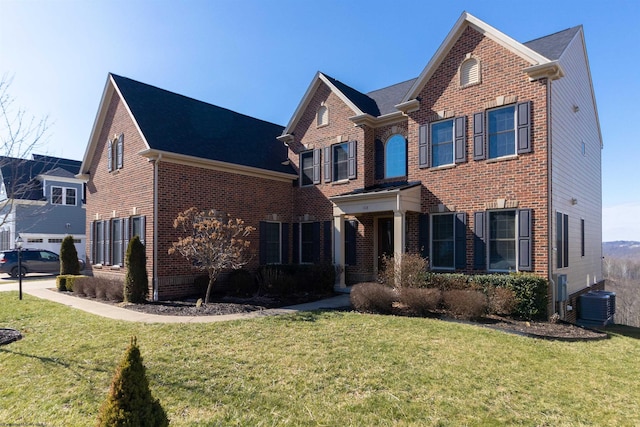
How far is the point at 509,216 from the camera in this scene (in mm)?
11180

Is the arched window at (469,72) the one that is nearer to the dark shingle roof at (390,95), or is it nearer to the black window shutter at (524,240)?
the dark shingle roof at (390,95)

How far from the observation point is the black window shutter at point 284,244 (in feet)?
54.9

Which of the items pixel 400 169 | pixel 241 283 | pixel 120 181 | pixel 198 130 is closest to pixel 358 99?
pixel 400 169

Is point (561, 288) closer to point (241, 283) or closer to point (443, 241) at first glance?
point (443, 241)

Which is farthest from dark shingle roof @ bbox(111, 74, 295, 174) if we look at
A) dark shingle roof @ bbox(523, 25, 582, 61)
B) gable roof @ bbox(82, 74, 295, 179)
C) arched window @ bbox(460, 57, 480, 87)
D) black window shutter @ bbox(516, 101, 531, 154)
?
dark shingle roof @ bbox(523, 25, 582, 61)

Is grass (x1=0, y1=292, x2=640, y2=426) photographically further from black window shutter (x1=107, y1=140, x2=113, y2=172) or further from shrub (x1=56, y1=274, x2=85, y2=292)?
black window shutter (x1=107, y1=140, x2=113, y2=172)

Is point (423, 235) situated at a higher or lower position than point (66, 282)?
higher

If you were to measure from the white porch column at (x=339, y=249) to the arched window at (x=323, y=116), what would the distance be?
14.1 feet

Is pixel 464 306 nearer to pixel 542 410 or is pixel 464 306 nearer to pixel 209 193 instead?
pixel 542 410

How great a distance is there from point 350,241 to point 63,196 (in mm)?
24242

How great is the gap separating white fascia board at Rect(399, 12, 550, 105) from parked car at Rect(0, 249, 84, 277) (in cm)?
1961

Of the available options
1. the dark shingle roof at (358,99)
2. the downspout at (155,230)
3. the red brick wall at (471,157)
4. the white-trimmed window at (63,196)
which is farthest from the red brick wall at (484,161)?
the white-trimmed window at (63,196)

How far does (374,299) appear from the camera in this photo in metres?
10.0

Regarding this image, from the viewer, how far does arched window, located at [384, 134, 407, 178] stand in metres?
14.3
